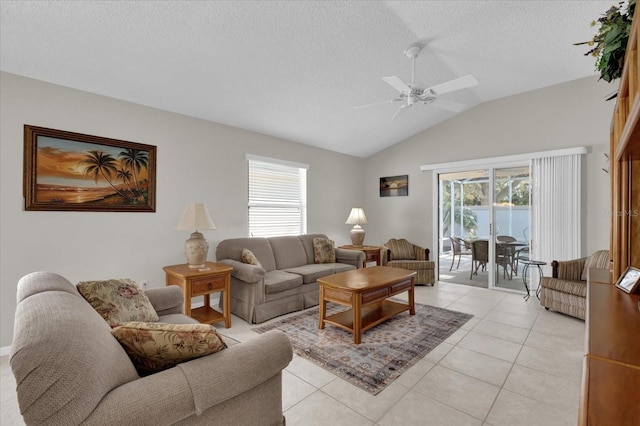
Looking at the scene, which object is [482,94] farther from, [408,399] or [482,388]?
[408,399]

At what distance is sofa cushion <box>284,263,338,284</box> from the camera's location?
13.3ft

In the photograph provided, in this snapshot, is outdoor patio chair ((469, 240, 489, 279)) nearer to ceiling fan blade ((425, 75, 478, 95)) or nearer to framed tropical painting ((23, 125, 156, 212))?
ceiling fan blade ((425, 75, 478, 95))

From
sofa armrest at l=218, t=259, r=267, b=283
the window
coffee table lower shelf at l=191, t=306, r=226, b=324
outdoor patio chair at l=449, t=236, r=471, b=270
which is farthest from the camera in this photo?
outdoor patio chair at l=449, t=236, r=471, b=270

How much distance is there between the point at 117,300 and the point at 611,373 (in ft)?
8.05

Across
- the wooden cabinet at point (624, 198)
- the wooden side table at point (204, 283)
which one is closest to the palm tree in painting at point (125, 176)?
the wooden side table at point (204, 283)

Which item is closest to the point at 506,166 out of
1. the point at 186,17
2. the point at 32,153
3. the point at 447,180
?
the point at 447,180

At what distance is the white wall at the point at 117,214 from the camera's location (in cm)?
274

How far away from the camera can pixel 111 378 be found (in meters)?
1.06

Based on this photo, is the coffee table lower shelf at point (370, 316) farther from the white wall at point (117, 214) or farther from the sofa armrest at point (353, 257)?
the white wall at point (117, 214)

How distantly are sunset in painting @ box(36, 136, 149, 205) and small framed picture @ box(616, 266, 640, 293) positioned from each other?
4.10 metres

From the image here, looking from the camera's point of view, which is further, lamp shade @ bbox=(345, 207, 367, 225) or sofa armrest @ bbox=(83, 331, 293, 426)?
lamp shade @ bbox=(345, 207, 367, 225)

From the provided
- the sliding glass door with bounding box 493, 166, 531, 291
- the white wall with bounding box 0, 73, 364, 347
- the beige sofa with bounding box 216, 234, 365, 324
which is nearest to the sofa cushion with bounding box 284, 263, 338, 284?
the beige sofa with bounding box 216, 234, 365, 324

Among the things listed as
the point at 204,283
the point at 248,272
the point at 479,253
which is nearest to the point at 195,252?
the point at 204,283

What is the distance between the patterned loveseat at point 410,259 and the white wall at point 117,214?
257 cm
